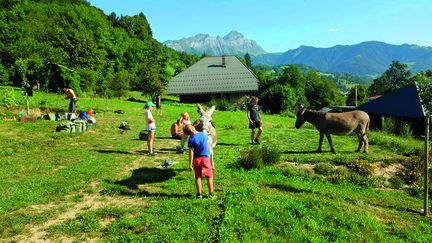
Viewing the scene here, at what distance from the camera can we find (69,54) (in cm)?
6731

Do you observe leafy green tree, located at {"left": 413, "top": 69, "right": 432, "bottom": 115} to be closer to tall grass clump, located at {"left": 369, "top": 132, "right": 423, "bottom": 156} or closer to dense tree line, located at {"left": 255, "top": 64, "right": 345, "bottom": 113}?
tall grass clump, located at {"left": 369, "top": 132, "right": 423, "bottom": 156}

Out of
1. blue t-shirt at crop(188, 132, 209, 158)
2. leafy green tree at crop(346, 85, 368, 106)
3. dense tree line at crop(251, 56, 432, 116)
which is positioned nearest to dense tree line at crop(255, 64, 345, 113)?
dense tree line at crop(251, 56, 432, 116)

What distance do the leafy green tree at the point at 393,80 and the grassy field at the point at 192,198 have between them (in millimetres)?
126702

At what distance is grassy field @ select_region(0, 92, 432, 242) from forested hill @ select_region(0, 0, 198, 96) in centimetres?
2508

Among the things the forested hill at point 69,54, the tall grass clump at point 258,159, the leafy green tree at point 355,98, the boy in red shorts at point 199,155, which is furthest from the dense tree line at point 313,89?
the forested hill at point 69,54

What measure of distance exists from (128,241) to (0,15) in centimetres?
8754

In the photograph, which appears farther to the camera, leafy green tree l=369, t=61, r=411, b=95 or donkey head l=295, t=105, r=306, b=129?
leafy green tree l=369, t=61, r=411, b=95

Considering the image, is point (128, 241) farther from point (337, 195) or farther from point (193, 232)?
point (337, 195)

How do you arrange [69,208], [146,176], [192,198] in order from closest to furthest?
1. [69,208]
2. [192,198]
3. [146,176]

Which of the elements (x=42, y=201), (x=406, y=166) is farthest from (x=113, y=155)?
(x=406, y=166)

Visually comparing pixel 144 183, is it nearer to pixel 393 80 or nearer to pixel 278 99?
pixel 278 99

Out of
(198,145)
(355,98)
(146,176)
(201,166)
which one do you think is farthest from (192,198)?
(355,98)

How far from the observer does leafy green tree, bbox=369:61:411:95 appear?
12879 cm

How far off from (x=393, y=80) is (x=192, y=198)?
142 metres
